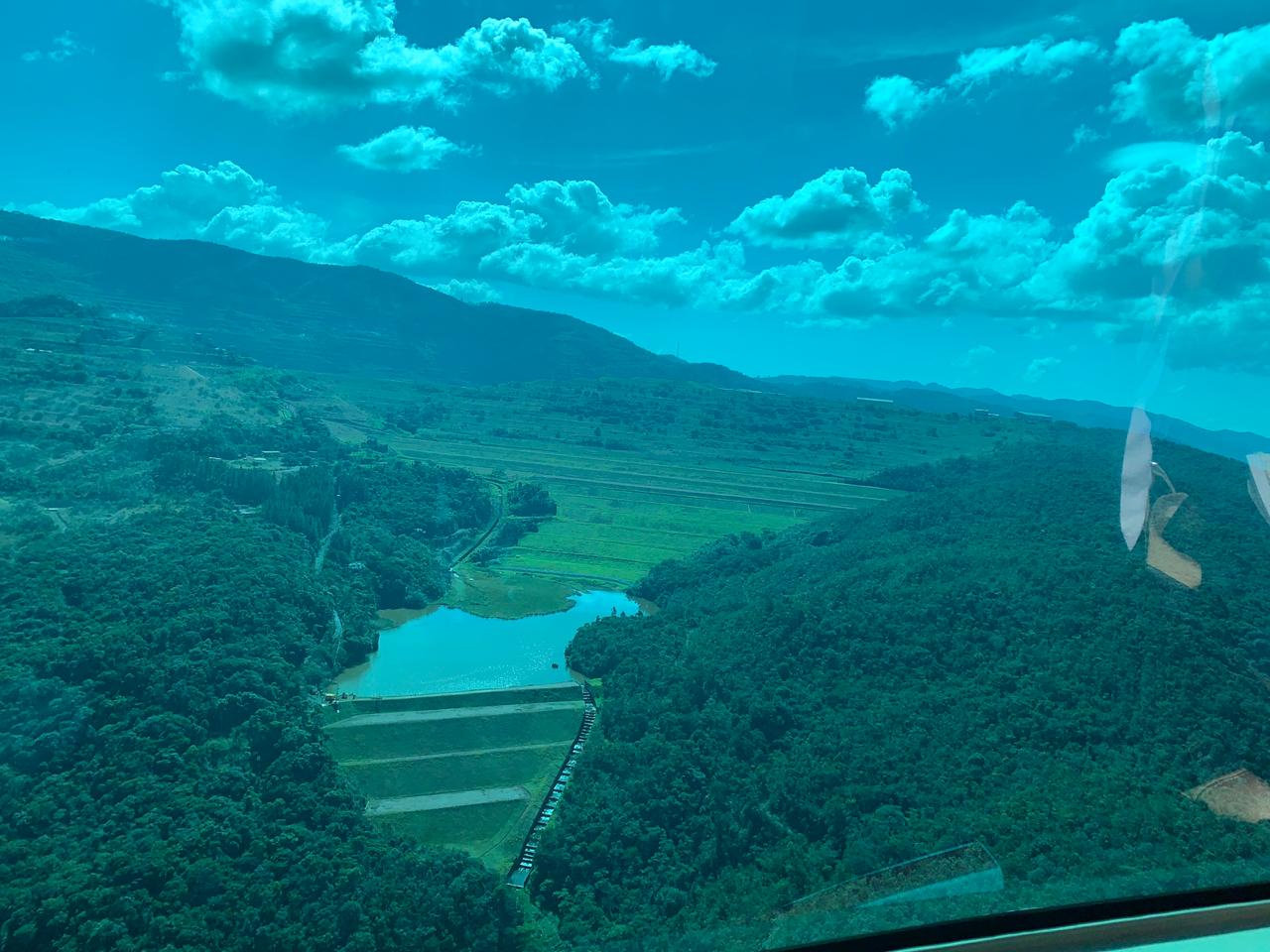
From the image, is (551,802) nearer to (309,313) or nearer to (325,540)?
(325,540)

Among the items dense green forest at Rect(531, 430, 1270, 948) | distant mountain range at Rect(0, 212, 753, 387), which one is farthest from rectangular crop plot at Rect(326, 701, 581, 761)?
distant mountain range at Rect(0, 212, 753, 387)

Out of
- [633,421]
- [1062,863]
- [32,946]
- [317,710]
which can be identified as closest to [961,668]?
[1062,863]

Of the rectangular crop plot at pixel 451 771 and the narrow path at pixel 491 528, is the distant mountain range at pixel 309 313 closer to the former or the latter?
the narrow path at pixel 491 528

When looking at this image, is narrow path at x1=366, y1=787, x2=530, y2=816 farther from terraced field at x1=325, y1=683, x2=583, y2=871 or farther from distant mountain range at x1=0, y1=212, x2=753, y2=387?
distant mountain range at x1=0, y1=212, x2=753, y2=387

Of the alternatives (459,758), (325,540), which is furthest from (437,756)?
(325,540)

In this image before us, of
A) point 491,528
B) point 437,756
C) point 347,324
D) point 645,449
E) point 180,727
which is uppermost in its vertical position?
point 347,324

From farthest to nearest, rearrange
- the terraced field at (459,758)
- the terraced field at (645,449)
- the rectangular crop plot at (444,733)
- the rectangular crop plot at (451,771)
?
the terraced field at (645,449)
the rectangular crop plot at (444,733)
the rectangular crop plot at (451,771)
the terraced field at (459,758)

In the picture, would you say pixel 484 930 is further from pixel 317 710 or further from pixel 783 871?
pixel 317 710

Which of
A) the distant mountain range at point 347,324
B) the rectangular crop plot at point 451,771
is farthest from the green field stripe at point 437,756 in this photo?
the distant mountain range at point 347,324
